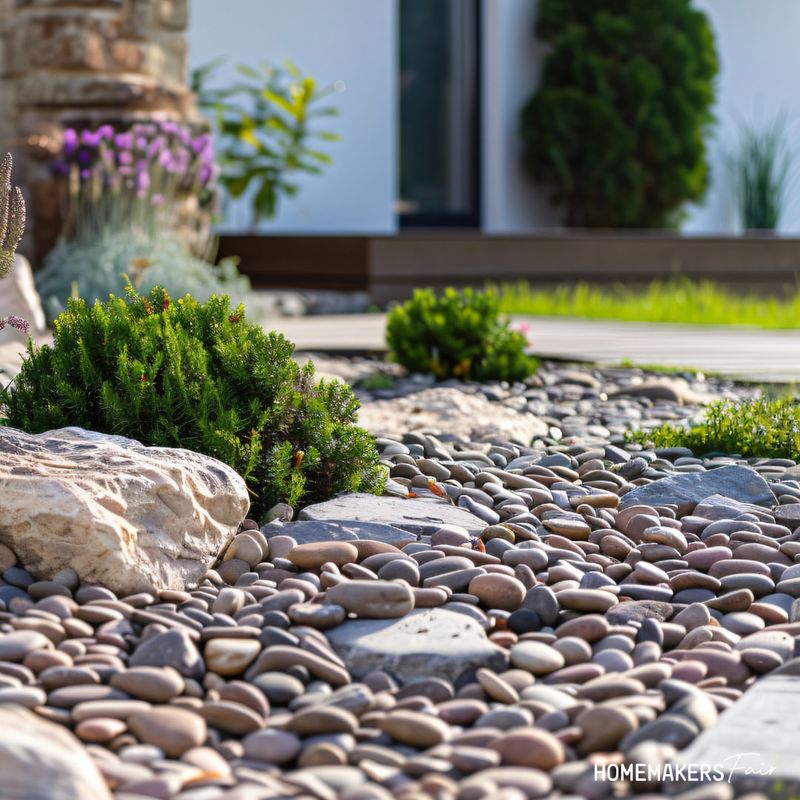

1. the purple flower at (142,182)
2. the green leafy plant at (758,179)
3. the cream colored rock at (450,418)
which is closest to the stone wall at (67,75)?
the purple flower at (142,182)

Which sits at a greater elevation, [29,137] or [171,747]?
[29,137]

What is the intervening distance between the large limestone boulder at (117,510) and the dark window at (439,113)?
8318 millimetres

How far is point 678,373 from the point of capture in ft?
16.4

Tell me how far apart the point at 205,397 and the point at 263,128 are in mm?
6826

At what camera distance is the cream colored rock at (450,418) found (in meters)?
3.74

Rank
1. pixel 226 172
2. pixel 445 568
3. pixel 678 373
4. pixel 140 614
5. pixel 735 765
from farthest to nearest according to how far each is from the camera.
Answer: pixel 226 172 < pixel 678 373 < pixel 445 568 < pixel 140 614 < pixel 735 765

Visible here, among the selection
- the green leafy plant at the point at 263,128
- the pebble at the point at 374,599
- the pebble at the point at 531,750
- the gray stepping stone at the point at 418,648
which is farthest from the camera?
the green leafy plant at the point at 263,128

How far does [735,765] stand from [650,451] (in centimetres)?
204

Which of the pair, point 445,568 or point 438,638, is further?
point 445,568

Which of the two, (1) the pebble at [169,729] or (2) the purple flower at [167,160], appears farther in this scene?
(2) the purple flower at [167,160]

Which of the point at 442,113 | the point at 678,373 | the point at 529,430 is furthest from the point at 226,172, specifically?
the point at 529,430

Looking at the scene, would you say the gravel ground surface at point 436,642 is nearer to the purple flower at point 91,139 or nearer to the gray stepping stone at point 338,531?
the gray stepping stone at point 338,531

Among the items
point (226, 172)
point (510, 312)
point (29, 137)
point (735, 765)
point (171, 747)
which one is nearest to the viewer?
point (735, 765)

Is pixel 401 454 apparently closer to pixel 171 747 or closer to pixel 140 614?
pixel 140 614
